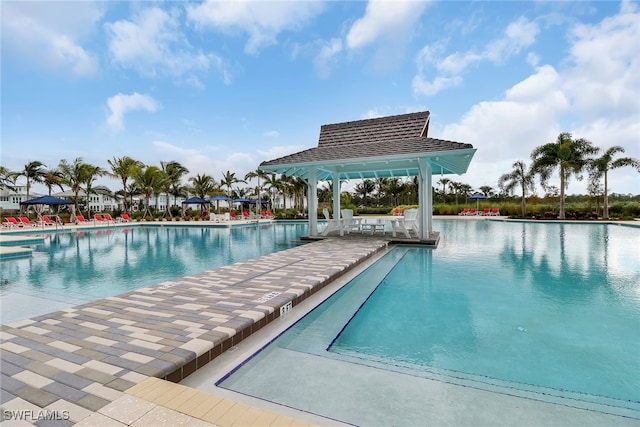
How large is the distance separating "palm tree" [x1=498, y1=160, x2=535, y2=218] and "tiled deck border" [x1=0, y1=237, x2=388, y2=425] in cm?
2707

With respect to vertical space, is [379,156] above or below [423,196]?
above

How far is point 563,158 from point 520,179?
154 inches

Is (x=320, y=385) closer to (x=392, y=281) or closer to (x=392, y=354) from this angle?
(x=392, y=354)

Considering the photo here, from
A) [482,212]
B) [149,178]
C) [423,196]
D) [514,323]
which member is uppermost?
[149,178]

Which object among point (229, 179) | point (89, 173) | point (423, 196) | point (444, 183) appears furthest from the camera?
point (444, 183)

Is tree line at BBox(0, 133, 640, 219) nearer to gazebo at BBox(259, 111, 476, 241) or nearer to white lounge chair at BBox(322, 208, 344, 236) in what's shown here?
gazebo at BBox(259, 111, 476, 241)

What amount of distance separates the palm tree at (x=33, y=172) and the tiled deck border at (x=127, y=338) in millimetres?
34632

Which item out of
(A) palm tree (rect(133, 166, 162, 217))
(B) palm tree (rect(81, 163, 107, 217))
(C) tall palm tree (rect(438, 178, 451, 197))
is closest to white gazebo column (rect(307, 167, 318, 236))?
(A) palm tree (rect(133, 166, 162, 217))

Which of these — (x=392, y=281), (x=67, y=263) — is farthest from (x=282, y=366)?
(x=67, y=263)

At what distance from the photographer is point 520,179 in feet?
87.9

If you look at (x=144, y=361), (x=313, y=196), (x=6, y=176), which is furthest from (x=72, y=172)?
(x=144, y=361)

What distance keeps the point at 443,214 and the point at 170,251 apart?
28611mm

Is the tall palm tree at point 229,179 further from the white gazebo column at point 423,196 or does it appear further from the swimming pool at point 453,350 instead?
the swimming pool at point 453,350

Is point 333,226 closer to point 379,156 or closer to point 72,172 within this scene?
point 379,156
